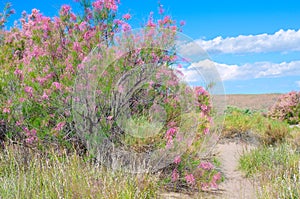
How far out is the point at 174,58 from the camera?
733 centimetres

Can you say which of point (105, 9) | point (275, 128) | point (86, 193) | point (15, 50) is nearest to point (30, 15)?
point (15, 50)

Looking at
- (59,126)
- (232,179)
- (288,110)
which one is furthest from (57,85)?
(288,110)

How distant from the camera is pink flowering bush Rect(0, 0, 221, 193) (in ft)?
22.7

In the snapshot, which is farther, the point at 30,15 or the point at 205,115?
the point at 30,15

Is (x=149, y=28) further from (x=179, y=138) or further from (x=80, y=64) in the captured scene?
(x=179, y=138)

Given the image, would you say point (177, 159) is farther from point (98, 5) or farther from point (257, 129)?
point (257, 129)

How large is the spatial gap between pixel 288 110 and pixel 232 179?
914 cm

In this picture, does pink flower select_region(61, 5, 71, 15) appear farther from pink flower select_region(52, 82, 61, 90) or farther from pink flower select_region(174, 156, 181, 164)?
pink flower select_region(174, 156, 181, 164)

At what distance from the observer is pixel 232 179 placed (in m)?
8.12

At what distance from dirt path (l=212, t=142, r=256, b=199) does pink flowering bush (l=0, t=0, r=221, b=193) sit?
0.38 metres

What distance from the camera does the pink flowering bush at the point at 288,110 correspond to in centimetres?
1625

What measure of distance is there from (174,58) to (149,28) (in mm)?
713

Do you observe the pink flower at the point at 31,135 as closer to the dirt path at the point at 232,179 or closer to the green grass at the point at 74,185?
the green grass at the point at 74,185

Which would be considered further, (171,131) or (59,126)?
(59,126)
